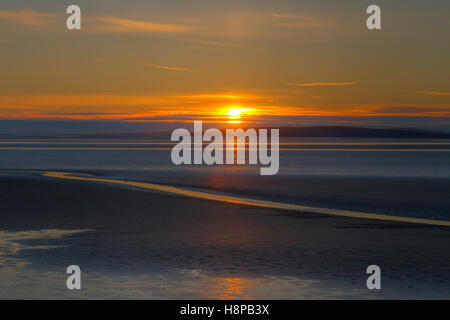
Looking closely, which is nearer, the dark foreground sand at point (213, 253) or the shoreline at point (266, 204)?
the dark foreground sand at point (213, 253)

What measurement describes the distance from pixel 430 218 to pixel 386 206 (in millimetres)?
3570

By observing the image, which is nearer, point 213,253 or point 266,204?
point 213,253

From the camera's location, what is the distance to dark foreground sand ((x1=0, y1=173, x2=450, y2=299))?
11586mm

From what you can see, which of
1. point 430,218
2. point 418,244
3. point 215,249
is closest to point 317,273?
point 215,249

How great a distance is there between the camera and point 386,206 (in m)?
25.1

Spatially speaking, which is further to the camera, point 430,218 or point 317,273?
point 430,218

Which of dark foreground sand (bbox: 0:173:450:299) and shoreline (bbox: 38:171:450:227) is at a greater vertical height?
shoreline (bbox: 38:171:450:227)

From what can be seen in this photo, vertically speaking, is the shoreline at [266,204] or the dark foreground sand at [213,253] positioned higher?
the shoreline at [266,204]

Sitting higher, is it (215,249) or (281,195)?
A: (281,195)

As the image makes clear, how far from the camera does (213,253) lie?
1490 centimetres

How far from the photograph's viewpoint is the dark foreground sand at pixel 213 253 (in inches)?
456

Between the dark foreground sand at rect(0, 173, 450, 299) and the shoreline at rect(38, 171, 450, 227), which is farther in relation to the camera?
the shoreline at rect(38, 171, 450, 227)

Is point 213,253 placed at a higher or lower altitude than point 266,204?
lower
